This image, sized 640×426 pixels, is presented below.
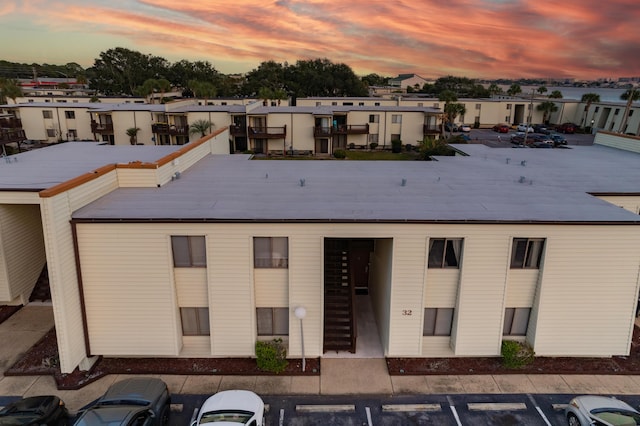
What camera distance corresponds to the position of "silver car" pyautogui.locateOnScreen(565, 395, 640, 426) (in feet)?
39.8

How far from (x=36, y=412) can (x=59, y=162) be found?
573 inches

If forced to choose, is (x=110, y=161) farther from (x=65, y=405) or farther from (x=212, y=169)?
(x=65, y=405)

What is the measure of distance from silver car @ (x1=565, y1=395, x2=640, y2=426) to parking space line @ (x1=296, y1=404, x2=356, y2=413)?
700 cm

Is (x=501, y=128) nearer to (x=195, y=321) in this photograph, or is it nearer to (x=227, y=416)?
(x=195, y=321)

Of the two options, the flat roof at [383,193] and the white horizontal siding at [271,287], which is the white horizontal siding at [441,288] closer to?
the flat roof at [383,193]

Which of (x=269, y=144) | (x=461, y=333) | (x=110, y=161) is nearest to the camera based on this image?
(x=461, y=333)

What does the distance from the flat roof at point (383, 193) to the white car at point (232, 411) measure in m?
5.95

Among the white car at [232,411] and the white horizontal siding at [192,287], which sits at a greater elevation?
the white horizontal siding at [192,287]

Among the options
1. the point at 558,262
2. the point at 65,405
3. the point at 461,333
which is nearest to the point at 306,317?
the point at 461,333

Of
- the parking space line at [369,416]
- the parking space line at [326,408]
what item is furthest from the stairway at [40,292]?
the parking space line at [369,416]

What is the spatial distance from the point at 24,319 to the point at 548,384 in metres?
22.5

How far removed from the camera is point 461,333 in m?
16.1

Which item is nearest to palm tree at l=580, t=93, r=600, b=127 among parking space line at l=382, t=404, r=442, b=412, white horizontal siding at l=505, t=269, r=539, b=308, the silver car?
white horizontal siding at l=505, t=269, r=539, b=308

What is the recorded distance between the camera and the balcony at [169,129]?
178 ft
